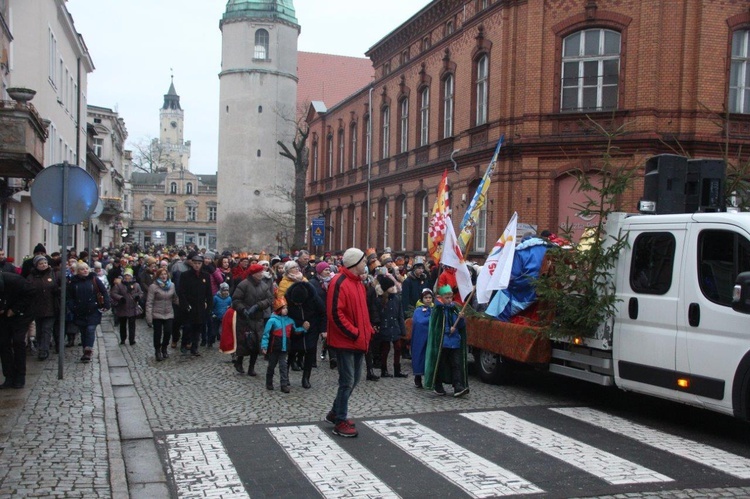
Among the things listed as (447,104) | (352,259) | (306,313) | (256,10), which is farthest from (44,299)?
(256,10)

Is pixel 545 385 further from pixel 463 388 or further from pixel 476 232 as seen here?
pixel 476 232

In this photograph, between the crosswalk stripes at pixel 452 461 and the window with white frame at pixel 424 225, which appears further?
the window with white frame at pixel 424 225

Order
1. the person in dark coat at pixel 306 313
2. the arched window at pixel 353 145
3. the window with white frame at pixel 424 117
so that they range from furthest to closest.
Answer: the arched window at pixel 353 145 < the window with white frame at pixel 424 117 < the person in dark coat at pixel 306 313

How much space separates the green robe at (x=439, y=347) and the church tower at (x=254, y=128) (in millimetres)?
53673

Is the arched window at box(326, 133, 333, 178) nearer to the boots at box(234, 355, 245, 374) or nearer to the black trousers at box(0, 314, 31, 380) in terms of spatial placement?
the boots at box(234, 355, 245, 374)

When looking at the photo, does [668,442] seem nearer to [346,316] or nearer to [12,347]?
[346,316]

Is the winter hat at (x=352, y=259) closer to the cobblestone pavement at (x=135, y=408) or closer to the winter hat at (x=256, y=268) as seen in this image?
the cobblestone pavement at (x=135, y=408)

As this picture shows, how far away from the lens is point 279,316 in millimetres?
11984

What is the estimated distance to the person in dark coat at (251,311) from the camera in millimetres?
13359

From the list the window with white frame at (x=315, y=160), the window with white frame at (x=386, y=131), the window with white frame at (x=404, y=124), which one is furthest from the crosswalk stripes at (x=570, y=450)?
the window with white frame at (x=315, y=160)

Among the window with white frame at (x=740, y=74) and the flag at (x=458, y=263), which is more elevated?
the window with white frame at (x=740, y=74)

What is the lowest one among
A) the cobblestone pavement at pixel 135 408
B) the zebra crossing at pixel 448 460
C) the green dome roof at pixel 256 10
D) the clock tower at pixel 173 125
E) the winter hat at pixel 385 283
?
the cobblestone pavement at pixel 135 408

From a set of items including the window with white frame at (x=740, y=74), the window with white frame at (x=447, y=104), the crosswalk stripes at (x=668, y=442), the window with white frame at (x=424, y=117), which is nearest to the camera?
the crosswalk stripes at (x=668, y=442)

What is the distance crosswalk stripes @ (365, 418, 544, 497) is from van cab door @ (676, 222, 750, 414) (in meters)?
2.52
